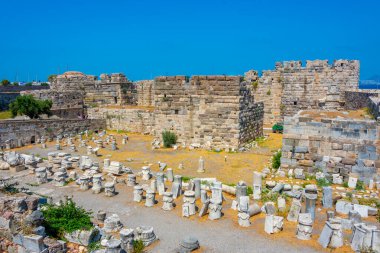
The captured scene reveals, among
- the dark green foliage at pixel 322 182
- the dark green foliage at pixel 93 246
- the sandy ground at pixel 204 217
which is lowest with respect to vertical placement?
the dark green foliage at pixel 93 246

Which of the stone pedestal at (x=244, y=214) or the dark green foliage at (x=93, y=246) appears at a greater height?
the stone pedestal at (x=244, y=214)

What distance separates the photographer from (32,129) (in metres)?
19.4

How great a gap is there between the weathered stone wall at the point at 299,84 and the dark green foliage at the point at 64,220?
16.9 meters

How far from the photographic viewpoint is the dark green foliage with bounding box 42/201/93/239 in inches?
294

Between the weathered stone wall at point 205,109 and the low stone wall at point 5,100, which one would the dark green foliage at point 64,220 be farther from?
the low stone wall at point 5,100

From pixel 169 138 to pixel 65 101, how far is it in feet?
43.0

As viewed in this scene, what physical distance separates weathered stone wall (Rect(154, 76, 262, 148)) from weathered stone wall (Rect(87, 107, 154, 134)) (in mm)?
4414

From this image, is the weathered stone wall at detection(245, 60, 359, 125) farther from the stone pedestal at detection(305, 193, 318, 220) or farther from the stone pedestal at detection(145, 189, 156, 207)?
the stone pedestal at detection(145, 189, 156, 207)

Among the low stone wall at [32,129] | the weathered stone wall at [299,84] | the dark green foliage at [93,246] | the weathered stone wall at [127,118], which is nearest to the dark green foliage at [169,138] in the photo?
the weathered stone wall at [127,118]

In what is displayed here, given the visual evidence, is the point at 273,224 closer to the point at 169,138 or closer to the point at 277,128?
the point at 169,138

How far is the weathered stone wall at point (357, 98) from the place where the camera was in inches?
719

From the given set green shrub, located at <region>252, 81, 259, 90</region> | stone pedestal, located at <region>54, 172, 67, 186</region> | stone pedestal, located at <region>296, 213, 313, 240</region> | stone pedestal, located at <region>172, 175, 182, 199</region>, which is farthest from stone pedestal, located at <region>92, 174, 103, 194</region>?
green shrub, located at <region>252, 81, 259, 90</region>

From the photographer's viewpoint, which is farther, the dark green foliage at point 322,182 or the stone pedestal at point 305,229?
the dark green foliage at point 322,182

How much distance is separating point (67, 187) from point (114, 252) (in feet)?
18.0
